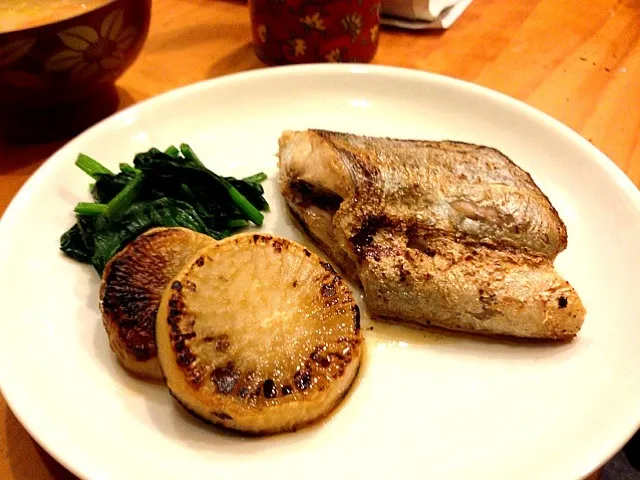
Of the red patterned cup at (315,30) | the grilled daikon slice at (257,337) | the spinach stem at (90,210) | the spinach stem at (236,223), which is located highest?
the red patterned cup at (315,30)

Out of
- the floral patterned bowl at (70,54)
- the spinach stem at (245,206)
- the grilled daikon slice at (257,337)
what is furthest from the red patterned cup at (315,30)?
the grilled daikon slice at (257,337)

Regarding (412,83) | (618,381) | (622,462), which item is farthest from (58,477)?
(622,462)

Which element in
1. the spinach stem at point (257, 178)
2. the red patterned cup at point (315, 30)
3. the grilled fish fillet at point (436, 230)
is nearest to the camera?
the grilled fish fillet at point (436, 230)

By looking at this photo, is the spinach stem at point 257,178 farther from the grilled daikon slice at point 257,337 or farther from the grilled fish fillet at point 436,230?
the grilled daikon slice at point 257,337

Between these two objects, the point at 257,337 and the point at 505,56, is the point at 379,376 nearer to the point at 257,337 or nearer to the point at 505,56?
the point at 257,337

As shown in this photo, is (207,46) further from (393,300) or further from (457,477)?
(457,477)

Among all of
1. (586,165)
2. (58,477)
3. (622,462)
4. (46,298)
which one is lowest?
(622,462)

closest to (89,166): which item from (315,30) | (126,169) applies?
(126,169)
